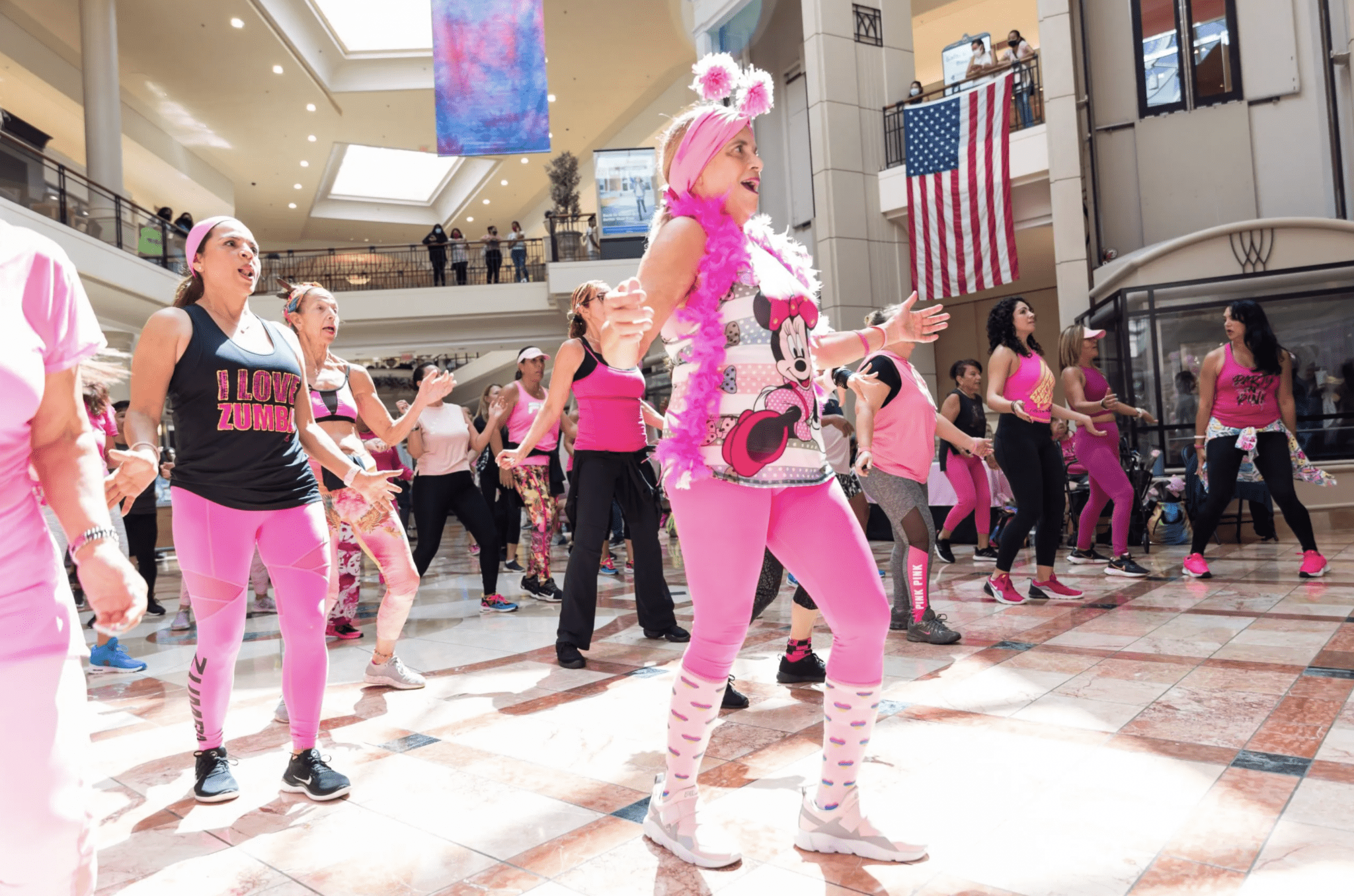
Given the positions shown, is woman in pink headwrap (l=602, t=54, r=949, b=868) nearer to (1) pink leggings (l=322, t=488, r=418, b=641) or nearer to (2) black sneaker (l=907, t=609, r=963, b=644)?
(1) pink leggings (l=322, t=488, r=418, b=641)

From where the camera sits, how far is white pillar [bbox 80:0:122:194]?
16.2 meters

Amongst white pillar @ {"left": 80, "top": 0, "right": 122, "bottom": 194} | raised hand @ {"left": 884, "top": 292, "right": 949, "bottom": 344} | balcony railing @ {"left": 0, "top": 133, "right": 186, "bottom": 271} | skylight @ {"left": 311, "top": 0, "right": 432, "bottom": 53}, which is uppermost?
skylight @ {"left": 311, "top": 0, "right": 432, "bottom": 53}

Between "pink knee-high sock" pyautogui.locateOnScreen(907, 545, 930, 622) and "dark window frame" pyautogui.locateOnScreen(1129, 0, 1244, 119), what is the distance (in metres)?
9.46

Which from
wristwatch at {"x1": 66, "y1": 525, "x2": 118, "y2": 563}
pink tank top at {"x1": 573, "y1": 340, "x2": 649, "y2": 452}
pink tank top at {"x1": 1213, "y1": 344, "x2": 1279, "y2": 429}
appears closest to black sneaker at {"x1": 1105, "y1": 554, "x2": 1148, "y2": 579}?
pink tank top at {"x1": 1213, "y1": 344, "x2": 1279, "y2": 429}

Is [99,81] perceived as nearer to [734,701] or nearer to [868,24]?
[868,24]

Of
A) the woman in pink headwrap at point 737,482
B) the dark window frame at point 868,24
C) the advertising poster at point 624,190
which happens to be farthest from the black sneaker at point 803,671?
the advertising poster at point 624,190

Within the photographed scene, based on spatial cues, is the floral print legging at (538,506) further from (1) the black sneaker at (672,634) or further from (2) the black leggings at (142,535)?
(2) the black leggings at (142,535)

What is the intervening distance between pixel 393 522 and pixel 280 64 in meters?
19.7

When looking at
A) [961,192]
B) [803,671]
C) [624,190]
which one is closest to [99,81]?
[624,190]

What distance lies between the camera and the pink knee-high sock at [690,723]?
2023mm

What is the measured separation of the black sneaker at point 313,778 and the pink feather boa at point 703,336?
1.41 m

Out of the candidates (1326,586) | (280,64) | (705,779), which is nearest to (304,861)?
(705,779)

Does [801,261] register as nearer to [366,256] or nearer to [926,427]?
[926,427]

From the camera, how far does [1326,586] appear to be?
5109 millimetres
